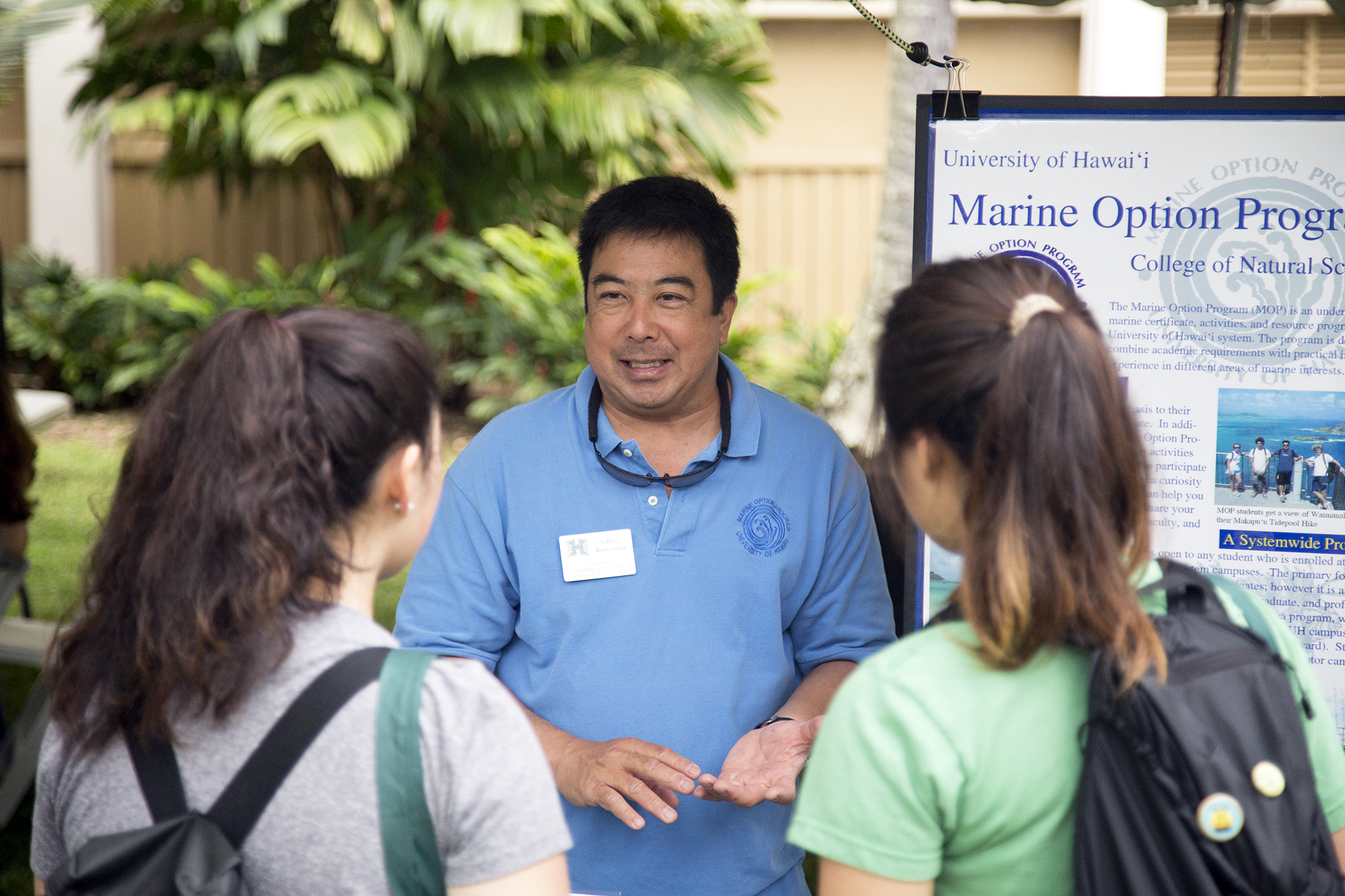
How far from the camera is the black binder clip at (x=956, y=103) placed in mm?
2072

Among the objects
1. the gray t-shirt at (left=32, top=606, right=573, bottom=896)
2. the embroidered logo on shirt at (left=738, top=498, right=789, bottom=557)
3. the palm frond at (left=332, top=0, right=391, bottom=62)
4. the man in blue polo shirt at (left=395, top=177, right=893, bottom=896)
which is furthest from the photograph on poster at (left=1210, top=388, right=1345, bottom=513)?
the palm frond at (left=332, top=0, right=391, bottom=62)

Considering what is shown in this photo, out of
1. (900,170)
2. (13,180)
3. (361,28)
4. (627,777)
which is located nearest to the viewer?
(627,777)

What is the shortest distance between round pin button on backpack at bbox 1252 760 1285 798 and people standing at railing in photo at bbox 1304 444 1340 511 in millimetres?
1227

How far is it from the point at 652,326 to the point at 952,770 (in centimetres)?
120

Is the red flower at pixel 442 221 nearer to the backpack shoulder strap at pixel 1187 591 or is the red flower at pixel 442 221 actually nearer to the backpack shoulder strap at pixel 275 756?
the backpack shoulder strap at pixel 275 756

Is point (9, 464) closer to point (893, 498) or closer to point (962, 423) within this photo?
point (893, 498)

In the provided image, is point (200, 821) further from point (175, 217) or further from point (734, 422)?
point (175, 217)

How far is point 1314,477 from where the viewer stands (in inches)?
81.5

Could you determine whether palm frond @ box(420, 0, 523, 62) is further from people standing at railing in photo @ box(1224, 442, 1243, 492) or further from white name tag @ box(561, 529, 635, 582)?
people standing at railing in photo @ box(1224, 442, 1243, 492)

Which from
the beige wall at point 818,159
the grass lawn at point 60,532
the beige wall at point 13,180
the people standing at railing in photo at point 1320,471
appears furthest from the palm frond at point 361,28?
the people standing at railing in photo at point 1320,471

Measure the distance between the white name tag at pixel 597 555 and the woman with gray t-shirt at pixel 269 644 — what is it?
2.57 feet

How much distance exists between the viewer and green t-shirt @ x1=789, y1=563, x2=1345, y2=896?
1048 mm

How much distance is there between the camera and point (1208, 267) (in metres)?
2.09

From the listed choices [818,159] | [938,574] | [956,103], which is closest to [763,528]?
[938,574]
